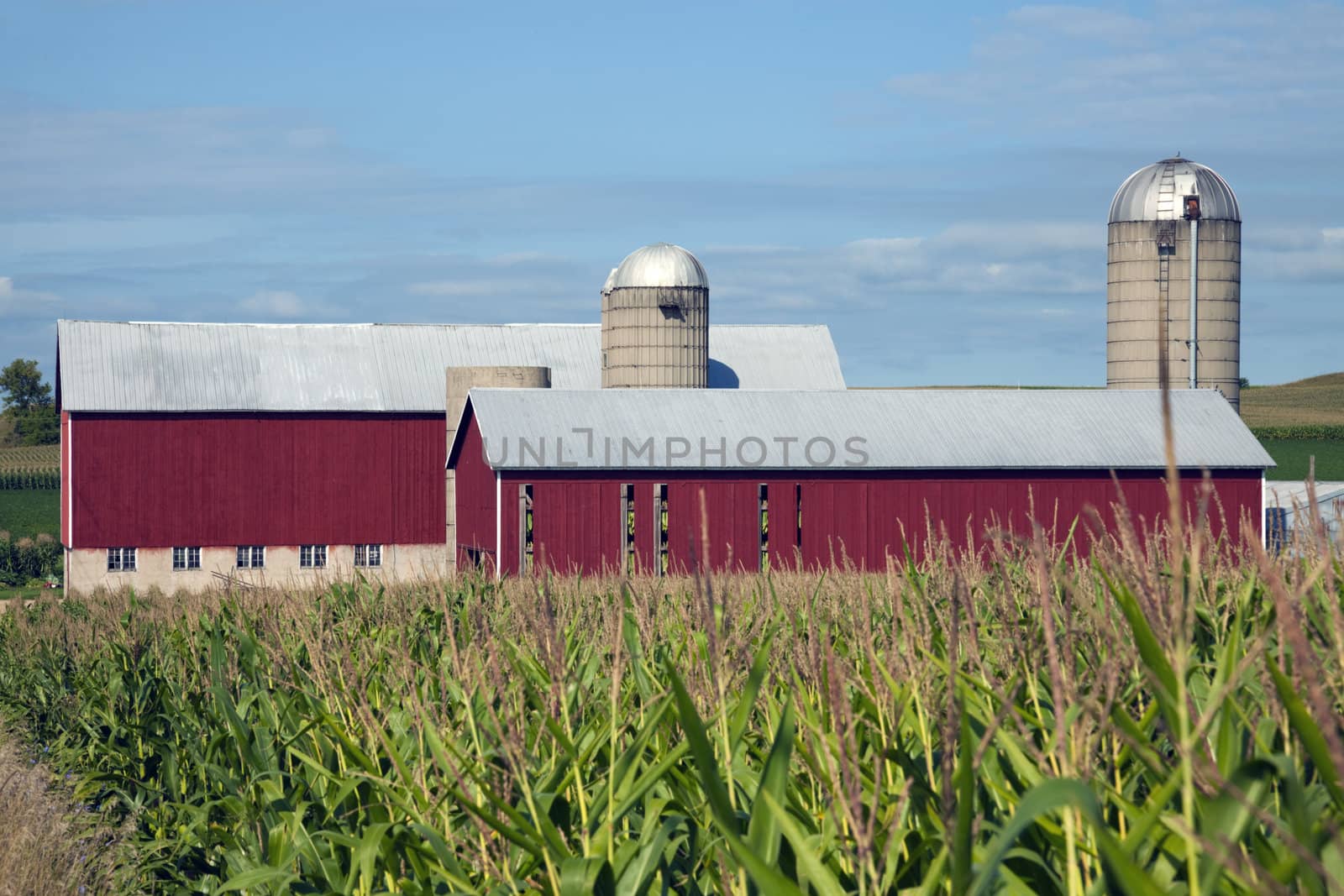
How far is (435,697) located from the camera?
760 cm

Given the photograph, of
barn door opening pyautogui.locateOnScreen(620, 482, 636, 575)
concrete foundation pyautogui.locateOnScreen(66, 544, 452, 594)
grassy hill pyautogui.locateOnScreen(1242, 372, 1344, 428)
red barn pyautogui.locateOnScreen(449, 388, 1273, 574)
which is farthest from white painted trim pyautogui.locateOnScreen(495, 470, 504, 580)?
grassy hill pyautogui.locateOnScreen(1242, 372, 1344, 428)

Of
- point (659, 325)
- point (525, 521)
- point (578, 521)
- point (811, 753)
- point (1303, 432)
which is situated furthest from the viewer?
point (1303, 432)

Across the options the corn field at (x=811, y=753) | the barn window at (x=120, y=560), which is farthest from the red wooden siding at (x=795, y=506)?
the corn field at (x=811, y=753)

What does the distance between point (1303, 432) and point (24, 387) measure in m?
98.9

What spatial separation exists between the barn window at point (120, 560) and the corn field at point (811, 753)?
1175 inches

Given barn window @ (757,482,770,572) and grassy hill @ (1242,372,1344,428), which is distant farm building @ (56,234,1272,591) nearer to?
barn window @ (757,482,770,572)

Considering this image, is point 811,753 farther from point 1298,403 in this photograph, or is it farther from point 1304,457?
point 1298,403

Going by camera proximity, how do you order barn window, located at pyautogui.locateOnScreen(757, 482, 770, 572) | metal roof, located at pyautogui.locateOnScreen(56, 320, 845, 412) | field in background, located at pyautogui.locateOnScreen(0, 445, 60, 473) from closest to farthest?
barn window, located at pyautogui.locateOnScreen(757, 482, 770, 572)
metal roof, located at pyautogui.locateOnScreen(56, 320, 845, 412)
field in background, located at pyautogui.locateOnScreen(0, 445, 60, 473)

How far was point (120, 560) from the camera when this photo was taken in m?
38.0

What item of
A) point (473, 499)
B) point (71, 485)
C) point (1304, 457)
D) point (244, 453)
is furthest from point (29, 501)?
point (1304, 457)

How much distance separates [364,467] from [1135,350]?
22.1 metres

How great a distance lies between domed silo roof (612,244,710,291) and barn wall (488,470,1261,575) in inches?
409

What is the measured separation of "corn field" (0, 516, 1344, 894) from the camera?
277 centimetres

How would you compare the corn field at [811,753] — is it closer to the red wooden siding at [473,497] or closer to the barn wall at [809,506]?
the barn wall at [809,506]
